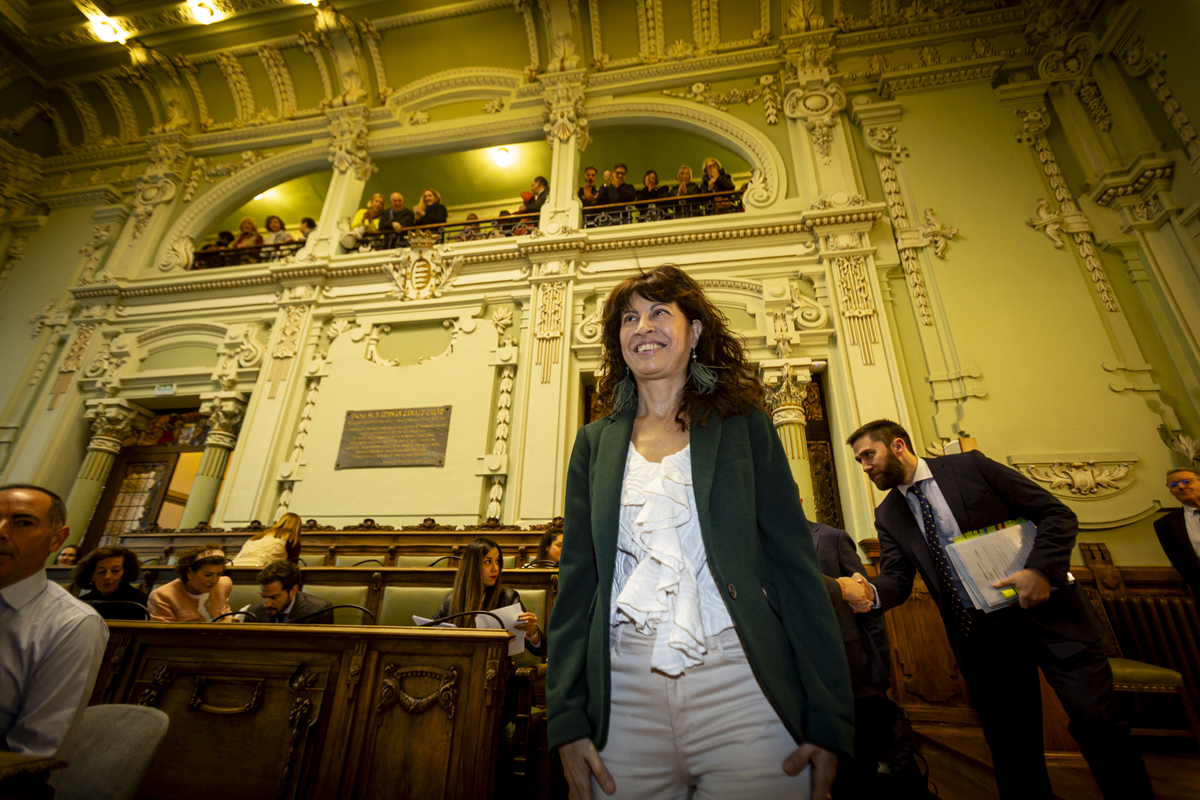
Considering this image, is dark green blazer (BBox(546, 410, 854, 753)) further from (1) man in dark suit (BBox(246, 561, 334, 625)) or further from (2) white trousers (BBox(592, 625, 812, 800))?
(1) man in dark suit (BBox(246, 561, 334, 625))

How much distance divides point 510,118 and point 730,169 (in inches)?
153

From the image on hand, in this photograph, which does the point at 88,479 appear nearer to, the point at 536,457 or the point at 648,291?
the point at 536,457

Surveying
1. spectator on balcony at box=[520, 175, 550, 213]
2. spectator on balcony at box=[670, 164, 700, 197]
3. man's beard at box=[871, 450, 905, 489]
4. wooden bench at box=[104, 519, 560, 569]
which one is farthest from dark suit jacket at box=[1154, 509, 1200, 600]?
spectator on balcony at box=[520, 175, 550, 213]

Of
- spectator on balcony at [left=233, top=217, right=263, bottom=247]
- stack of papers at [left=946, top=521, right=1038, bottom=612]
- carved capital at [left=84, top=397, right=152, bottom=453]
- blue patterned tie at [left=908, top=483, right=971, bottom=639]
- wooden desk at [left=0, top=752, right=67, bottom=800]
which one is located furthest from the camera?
spectator on balcony at [left=233, top=217, right=263, bottom=247]

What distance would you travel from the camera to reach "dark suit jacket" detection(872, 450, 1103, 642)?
65.2 inches

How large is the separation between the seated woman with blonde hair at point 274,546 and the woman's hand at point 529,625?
232cm

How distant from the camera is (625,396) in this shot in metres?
1.21

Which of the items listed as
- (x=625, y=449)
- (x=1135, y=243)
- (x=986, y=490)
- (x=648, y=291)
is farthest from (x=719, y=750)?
(x=1135, y=243)

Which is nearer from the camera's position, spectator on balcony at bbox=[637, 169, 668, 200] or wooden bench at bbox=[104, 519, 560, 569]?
wooden bench at bbox=[104, 519, 560, 569]

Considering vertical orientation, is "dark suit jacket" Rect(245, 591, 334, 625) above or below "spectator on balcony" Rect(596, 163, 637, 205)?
below

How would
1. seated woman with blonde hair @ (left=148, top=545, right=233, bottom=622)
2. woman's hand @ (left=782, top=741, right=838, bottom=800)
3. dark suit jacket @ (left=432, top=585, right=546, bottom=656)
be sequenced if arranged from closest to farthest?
woman's hand @ (left=782, top=741, right=838, bottom=800) < dark suit jacket @ (left=432, top=585, right=546, bottom=656) < seated woman with blonde hair @ (left=148, top=545, right=233, bottom=622)

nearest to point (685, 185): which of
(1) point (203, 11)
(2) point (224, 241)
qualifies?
(2) point (224, 241)

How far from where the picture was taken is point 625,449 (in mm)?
1063

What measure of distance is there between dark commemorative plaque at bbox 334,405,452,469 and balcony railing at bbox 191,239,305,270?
3360mm
